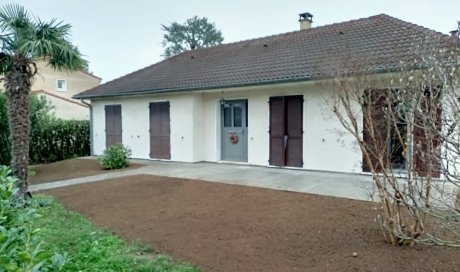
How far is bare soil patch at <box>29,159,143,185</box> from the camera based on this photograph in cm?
1063

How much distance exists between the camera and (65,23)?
7.33m

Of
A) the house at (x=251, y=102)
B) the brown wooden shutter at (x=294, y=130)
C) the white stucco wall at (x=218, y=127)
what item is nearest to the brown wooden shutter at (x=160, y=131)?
the house at (x=251, y=102)

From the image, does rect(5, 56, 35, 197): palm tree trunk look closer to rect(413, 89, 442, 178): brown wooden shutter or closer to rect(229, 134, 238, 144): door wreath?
rect(229, 134, 238, 144): door wreath

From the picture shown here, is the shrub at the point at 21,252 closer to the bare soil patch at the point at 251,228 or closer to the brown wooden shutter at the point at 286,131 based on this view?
the bare soil patch at the point at 251,228

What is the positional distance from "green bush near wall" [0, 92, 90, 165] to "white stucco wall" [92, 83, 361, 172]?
0.95m

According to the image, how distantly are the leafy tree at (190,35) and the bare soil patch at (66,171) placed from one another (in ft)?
102

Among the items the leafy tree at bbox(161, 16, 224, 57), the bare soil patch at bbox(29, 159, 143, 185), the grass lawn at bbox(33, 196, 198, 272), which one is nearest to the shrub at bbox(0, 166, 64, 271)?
the grass lawn at bbox(33, 196, 198, 272)

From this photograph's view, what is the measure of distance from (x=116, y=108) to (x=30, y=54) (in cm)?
878

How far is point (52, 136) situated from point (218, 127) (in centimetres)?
829

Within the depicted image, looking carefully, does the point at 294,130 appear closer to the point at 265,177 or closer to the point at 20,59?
the point at 265,177

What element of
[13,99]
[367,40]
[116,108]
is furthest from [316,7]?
[13,99]

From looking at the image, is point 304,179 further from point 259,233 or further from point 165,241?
point 165,241

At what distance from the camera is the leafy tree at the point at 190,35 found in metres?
42.5

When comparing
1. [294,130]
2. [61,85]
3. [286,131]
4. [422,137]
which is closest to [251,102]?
[286,131]
